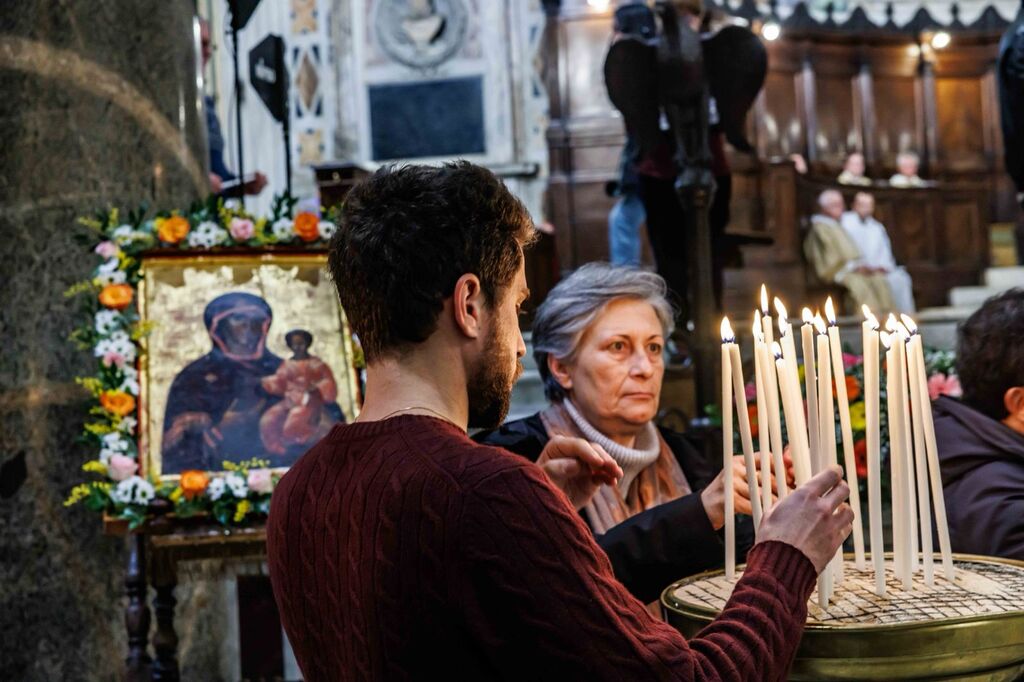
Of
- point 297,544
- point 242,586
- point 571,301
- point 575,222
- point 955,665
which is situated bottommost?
point 242,586

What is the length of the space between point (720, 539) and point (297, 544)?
1.03 metres

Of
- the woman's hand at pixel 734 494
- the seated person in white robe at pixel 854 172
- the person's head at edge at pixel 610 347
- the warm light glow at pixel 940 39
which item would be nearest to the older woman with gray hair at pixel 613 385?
the person's head at edge at pixel 610 347

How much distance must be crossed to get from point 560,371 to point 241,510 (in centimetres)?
99

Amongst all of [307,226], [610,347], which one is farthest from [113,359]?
[610,347]

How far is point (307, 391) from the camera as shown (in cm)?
361

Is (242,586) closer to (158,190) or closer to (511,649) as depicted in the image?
(158,190)

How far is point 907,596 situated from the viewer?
155cm

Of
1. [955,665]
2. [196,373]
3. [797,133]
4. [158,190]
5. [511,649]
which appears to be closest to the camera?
[511,649]

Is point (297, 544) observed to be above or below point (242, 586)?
above

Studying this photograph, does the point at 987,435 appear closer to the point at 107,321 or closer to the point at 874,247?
the point at 107,321

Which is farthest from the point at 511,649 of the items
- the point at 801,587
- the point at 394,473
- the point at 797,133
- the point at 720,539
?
the point at 797,133

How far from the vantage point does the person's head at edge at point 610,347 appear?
2.86 m

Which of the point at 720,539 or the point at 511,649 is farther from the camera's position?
the point at 720,539

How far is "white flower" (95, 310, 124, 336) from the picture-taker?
3.57m
